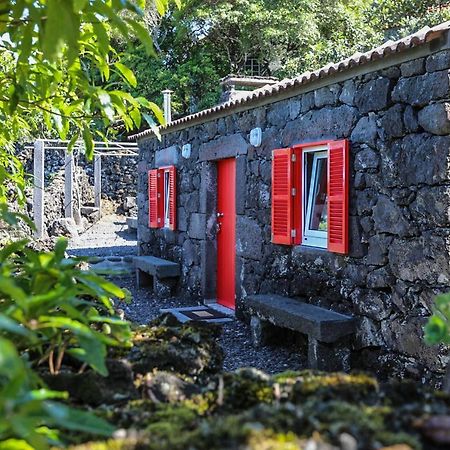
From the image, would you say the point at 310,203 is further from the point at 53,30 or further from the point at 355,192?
the point at 53,30

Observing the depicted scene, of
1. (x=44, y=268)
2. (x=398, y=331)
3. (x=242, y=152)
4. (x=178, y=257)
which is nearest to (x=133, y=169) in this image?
(x=178, y=257)

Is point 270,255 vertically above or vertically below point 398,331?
above

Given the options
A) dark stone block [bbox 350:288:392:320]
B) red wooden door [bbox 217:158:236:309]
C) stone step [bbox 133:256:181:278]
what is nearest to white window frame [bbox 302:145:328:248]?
dark stone block [bbox 350:288:392:320]

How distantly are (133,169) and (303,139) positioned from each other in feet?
39.5

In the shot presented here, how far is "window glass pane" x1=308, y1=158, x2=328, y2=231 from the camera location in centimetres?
562

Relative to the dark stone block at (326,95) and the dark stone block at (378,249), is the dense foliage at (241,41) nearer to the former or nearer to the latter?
the dark stone block at (326,95)

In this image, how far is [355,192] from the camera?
496 centimetres

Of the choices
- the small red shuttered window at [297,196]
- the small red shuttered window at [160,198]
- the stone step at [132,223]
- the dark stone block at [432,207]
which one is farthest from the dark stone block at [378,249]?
the stone step at [132,223]

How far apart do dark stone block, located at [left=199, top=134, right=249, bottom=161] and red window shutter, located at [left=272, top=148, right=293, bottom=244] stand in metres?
0.92

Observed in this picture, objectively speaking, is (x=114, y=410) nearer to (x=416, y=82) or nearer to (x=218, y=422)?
(x=218, y=422)

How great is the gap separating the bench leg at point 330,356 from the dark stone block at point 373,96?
1.83 m

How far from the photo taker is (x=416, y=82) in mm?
4312

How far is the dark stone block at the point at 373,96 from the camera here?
4.60 m

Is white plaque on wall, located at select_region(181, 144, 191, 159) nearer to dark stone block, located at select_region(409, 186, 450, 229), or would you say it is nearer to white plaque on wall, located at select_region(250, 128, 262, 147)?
white plaque on wall, located at select_region(250, 128, 262, 147)
